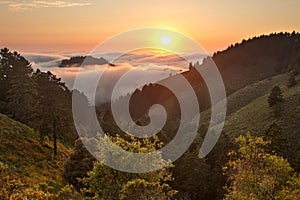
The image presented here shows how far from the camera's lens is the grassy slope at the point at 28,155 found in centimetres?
4206

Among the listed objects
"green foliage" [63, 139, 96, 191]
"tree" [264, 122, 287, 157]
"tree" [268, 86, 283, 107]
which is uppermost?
"tree" [268, 86, 283, 107]

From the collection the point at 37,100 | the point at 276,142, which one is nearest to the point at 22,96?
the point at 37,100

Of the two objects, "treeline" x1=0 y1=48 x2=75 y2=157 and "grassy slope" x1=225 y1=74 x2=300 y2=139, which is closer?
"treeline" x1=0 y1=48 x2=75 y2=157

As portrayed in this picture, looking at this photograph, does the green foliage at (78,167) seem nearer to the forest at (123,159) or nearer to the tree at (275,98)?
the forest at (123,159)

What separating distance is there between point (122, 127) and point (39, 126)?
28.4 m

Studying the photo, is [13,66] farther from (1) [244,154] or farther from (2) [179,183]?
(1) [244,154]

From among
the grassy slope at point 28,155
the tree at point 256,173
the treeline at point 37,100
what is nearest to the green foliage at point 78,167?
the grassy slope at point 28,155

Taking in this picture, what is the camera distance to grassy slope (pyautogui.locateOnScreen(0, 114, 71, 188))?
4206cm

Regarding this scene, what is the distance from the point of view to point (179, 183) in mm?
56438

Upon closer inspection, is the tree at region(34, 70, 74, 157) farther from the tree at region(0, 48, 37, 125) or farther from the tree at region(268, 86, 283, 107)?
the tree at region(268, 86, 283, 107)

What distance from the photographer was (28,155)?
157ft

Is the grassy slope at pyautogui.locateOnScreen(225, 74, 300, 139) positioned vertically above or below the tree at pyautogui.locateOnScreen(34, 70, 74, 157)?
below

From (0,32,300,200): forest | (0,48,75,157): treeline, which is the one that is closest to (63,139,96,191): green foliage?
(0,32,300,200): forest

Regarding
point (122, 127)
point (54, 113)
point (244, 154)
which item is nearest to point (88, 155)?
point (54, 113)
